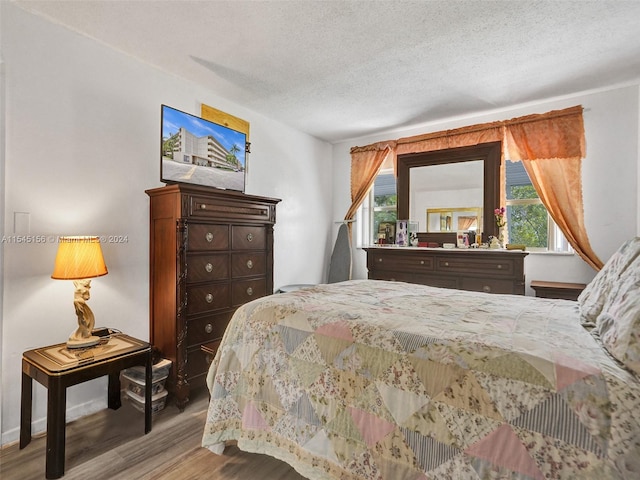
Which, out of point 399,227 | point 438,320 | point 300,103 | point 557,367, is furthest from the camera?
point 399,227

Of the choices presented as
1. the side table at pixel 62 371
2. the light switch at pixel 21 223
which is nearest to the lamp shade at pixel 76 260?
the light switch at pixel 21 223

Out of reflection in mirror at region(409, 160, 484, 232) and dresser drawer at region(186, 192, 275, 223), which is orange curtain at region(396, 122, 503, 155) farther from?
dresser drawer at region(186, 192, 275, 223)

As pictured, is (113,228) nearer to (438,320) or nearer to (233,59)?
(233,59)

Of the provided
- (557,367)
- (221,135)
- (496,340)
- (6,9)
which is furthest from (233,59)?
(557,367)

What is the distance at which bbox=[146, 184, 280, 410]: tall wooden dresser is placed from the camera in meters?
2.30

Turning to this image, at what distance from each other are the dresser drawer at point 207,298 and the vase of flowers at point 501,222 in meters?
2.90

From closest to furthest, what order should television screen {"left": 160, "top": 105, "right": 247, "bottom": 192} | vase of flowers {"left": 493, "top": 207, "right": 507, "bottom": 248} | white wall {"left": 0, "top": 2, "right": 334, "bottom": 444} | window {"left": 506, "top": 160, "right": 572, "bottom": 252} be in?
white wall {"left": 0, "top": 2, "right": 334, "bottom": 444} < television screen {"left": 160, "top": 105, "right": 247, "bottom": 192} < window {"left": 506, "top": 160, "right": 572, "bottom": 252} < vase of flowers {"left": 493, "top": 207, "right": 507, "bottom": 248}

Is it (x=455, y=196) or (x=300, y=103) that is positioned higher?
(x=300, y=103)

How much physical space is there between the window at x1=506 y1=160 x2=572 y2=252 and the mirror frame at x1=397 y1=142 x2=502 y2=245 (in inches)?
7.4

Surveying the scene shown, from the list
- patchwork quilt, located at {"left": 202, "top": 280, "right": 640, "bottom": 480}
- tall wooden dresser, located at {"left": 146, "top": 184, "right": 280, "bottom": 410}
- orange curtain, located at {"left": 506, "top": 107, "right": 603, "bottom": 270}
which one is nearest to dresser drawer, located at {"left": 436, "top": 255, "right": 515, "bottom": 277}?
orange curtain, located at {"left": 506, "top": 107, "right": 603, "bottom": 270}

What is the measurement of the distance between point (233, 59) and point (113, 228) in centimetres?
160

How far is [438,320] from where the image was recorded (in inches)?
55.6

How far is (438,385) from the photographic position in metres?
1.11

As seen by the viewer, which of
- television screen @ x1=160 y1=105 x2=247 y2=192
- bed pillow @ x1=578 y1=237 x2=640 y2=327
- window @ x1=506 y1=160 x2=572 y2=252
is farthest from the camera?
window @ x1=506 y1=160 x2=572 y2=252
